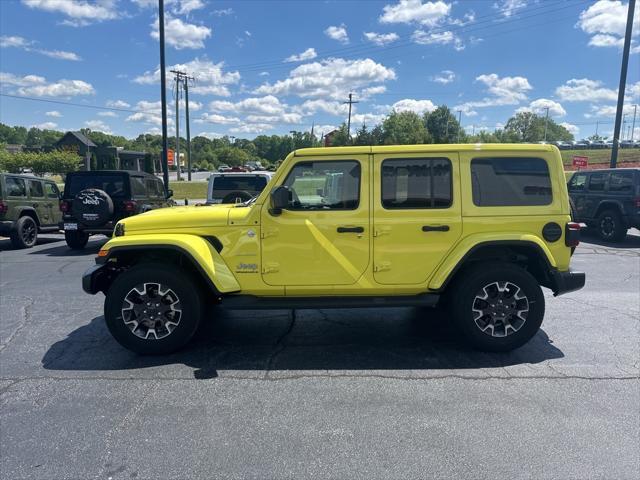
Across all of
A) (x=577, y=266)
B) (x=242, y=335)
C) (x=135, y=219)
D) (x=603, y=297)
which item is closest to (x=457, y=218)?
(x=242, y=335)

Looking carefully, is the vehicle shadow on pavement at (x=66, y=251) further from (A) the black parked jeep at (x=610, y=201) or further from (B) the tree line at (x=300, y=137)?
(B) the tree line at (x=300, y=137)

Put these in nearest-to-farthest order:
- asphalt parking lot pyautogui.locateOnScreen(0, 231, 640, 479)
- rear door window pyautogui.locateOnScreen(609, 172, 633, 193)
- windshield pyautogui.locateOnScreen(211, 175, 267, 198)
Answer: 1. asphalt parking lot pyautogui.locateOnScreen(0, 231, 640, 479)
2. windshield pyautogui.locateOnScreen(211, 175, 267, 198)
3. rear door window pyautogui.locateOnScreen(609, 172, 633, 193)

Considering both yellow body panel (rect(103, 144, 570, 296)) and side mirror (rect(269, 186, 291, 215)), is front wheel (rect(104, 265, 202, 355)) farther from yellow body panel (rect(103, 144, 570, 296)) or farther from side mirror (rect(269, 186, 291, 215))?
side mirror (rect(269, 186, 291, 215))

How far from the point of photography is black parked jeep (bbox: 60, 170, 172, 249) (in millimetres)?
9594

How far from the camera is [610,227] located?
1152cm

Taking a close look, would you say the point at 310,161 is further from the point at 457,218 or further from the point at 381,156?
the point at 457,218

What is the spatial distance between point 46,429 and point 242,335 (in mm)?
2079

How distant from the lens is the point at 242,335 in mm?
4879

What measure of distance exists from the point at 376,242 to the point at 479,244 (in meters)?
0.95

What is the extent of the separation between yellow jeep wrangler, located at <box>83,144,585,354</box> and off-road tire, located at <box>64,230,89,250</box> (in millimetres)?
7446

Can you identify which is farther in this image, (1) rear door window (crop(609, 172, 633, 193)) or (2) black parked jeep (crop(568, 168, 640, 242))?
(1) rear door window (crop(609, 172, 633, 193))

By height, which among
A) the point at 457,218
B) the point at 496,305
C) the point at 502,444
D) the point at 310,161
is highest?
the point at 310,161

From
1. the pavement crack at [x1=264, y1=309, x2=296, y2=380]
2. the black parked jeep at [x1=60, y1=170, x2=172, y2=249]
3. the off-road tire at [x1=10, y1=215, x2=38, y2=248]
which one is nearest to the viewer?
the pavement crack at [x1=264, y1=309, x2=296, y2=380]

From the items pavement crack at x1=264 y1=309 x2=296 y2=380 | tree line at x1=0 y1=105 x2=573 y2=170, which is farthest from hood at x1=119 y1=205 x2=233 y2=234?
tree line at x1=0 y1=105 x2=573 y2=170
